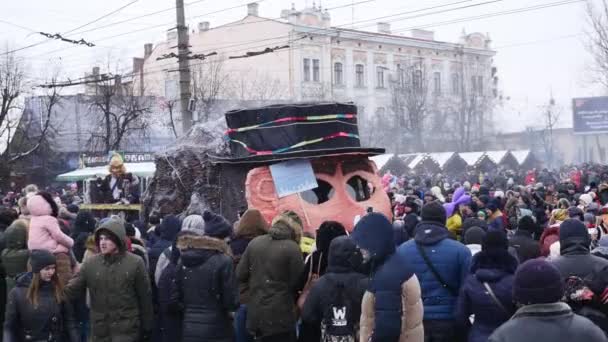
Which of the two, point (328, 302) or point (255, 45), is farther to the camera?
point (255, 45)

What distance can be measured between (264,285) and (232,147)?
492 cm

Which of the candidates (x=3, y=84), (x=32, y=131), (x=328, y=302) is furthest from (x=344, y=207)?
(x=32, y=131)

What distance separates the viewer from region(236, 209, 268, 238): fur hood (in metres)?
7.84

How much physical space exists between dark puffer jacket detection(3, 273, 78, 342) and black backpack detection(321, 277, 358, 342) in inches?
93.1

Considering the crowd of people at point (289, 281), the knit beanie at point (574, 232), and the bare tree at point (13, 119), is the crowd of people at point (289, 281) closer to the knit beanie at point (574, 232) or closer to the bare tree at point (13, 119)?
the knit beanie at point (574, 232)

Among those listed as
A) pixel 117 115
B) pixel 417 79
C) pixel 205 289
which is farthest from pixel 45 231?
pixel 417 79

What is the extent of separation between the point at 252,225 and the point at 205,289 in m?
1.26

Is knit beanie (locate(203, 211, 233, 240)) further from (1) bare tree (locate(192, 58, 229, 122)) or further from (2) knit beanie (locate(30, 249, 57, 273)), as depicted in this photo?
(1) bare tree (locate(192, 58, 229, 122))

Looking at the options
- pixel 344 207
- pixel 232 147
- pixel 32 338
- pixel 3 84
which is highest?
pixel 3 84

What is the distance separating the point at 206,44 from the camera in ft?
173

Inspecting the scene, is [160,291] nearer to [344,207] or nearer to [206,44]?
[344,207]

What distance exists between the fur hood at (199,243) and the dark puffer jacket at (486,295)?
6.84 ft

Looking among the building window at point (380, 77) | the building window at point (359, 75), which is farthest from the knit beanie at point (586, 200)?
the building window at point (380, 77)

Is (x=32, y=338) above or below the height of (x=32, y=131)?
below
